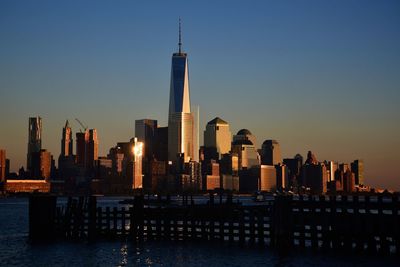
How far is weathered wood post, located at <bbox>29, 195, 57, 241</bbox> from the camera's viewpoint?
2832 inches

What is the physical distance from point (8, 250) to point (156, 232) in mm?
15403

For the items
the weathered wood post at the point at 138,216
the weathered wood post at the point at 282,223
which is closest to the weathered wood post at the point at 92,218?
the weathered wood post at the point at 138,216

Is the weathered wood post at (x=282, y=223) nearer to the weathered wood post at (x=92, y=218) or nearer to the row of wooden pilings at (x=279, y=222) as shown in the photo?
the row of wooden pilings at (x=279, y=222)

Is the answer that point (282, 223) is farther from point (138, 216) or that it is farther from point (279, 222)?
point (138, 216)

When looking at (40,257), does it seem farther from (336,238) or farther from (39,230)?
(336,238)

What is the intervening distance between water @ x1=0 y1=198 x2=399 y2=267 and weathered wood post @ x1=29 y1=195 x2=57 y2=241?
2.10m

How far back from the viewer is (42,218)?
7312 cm

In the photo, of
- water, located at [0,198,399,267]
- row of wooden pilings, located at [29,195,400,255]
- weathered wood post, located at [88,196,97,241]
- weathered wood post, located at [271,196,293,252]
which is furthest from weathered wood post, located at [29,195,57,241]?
weathered wood post, located at [271,196,293,252]

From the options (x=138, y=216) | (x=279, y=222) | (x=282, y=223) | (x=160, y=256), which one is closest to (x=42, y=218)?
(x=138, y=216)

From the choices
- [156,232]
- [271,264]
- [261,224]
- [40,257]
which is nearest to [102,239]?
[156,232]

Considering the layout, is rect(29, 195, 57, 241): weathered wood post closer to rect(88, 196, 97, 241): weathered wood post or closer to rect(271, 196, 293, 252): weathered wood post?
rect(88, 196, 97, 241): weathered wood post

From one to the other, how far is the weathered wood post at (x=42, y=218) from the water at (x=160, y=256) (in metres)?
2.10

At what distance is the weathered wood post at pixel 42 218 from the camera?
71.9m

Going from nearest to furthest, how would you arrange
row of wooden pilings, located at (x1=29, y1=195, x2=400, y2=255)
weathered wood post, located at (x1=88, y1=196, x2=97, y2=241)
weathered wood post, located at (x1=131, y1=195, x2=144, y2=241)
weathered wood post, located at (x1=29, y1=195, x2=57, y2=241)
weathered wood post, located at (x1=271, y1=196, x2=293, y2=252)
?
1. row of wooden pilings, located at (x1=29, y1=195, x2=400, y2=255)
2. weathered wood post, located at (x1=271, y1=196, x2=293, y2=252)
3. weathered wood post, located at (x1=131, y1=195, x2=144, y2=241)
4. weathered wood post, located at (x1=29, y1=195, x2=57, y2=241)
5. weathered wood post, located at (x1=88, y1=196, x2=97, y2=241)
